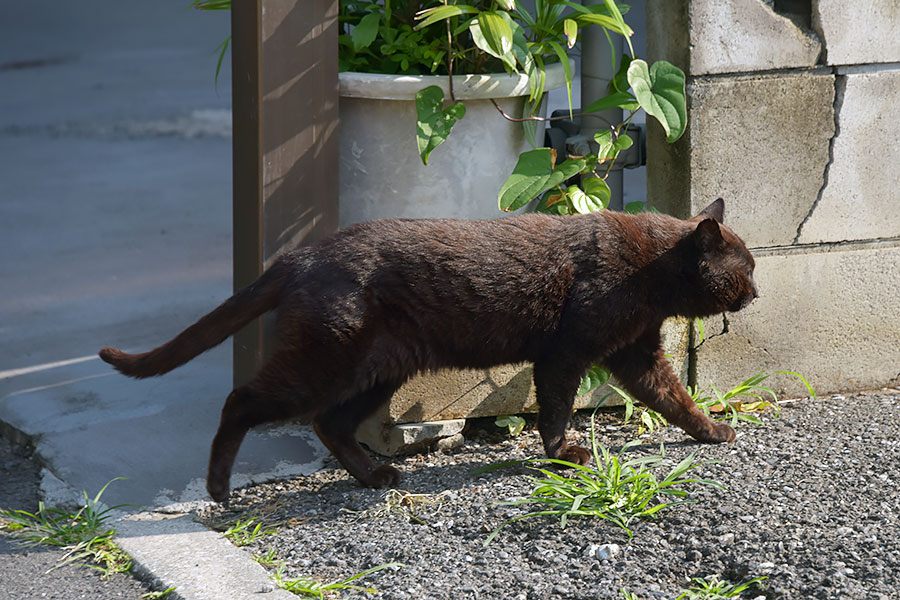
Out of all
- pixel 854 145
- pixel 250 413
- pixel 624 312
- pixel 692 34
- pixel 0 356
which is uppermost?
pixel 692 34

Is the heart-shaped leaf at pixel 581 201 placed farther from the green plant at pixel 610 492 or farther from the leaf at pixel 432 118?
the green plant at pixel 610 492

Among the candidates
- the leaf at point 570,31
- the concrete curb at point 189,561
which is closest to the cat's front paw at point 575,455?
the concrete curb at point 189,561

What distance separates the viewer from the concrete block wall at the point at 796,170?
3.96 metres

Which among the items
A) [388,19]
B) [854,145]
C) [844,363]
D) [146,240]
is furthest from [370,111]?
[146,240]

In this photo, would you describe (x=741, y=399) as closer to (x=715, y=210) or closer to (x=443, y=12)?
(x=715, y=210)

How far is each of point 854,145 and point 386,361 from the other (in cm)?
200

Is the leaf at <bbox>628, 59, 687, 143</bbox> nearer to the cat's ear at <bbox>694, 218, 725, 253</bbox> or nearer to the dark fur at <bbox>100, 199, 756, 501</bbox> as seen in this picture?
the dark fur at <bbox>100, 199, 756, 501</bbox>

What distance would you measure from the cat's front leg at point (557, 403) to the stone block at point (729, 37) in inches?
46.3

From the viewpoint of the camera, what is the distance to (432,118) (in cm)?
374

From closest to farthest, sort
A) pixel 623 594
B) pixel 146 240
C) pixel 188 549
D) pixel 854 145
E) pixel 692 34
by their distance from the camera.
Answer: pixel 623 594 < pixel 188 549 < pixel 692 34 < pixel 854 145 < pixel 146 240

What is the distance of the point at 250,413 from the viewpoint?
3406mm

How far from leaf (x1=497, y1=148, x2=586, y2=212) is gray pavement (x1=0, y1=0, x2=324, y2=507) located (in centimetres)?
112

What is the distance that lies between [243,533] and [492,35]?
68.2 inches

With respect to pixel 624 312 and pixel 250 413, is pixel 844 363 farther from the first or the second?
pixel 250 413
